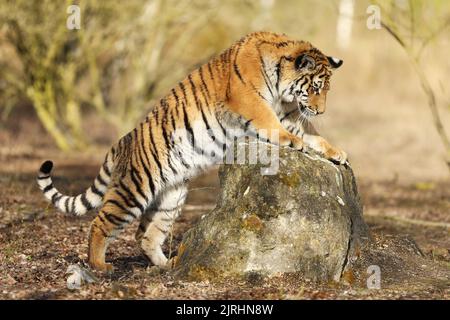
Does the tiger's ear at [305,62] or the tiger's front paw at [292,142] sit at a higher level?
the tiger's ear at [305,62]

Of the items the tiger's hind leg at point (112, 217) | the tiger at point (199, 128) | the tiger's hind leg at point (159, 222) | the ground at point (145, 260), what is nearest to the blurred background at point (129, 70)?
the ground at point (145, 260)

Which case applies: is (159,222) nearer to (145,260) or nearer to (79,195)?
(145,260)

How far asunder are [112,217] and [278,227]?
168 cm

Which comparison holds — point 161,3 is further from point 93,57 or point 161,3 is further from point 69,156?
point 69,156

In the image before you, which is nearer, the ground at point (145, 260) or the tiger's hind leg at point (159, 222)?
the ground at point (145, 260)

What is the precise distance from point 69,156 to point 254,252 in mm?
9992

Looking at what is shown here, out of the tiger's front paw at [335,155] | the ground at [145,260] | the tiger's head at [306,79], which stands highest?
the tiger's head at [306,79]

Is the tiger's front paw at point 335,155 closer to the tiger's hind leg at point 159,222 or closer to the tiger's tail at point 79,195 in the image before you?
the tiger's hind leg at point 159,222

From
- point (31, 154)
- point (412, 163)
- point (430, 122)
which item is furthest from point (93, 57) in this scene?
point (430, 122)

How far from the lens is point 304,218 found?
6.46 metres

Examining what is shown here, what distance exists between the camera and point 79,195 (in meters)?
7.59

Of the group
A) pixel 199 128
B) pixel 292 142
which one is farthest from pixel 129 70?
pixel 292 142

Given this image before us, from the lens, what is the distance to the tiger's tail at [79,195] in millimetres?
7449

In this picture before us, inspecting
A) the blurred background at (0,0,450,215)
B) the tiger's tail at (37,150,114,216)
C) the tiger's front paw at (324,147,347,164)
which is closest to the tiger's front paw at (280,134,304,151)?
the tiger's front paw at (324,147,347,164)
